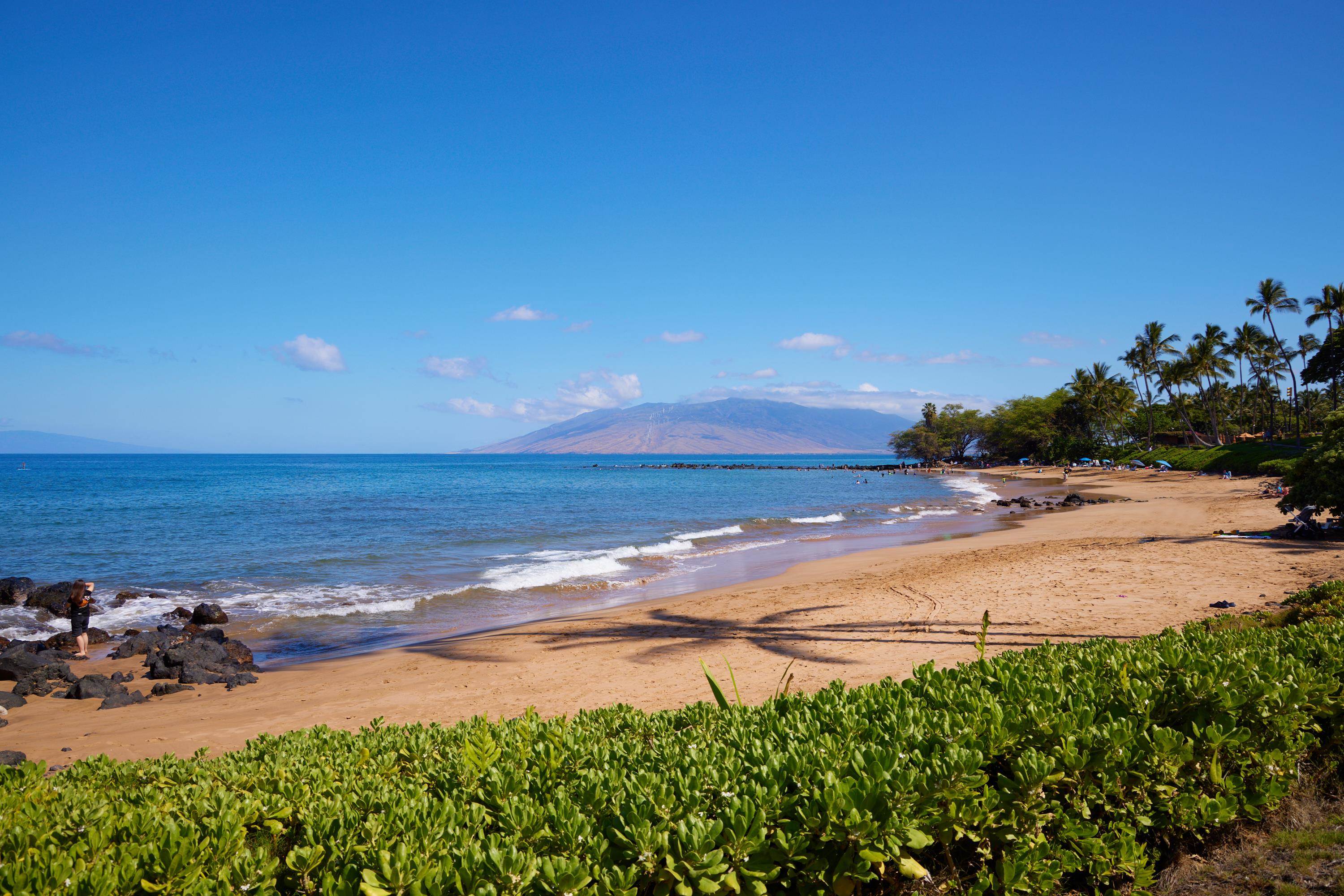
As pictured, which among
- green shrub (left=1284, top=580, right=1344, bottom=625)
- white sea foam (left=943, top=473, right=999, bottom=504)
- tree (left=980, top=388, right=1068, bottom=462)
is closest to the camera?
green shrub (left=1284, top=580, right=1344, bottom=625)

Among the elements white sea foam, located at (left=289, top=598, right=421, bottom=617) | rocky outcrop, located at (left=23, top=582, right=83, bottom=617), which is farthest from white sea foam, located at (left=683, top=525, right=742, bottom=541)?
rocky outcrop, located at (left=23, top=582, right=83, bottom=617)

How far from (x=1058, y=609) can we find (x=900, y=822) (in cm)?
967

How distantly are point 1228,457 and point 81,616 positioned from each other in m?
65.5

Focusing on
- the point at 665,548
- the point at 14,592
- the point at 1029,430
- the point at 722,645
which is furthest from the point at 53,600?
the point at 1029,430

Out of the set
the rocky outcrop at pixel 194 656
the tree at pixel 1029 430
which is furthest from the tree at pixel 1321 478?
the tree at pixel 1029 430

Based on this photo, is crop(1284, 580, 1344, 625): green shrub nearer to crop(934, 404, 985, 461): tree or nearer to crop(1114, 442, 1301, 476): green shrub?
crop(1114, 442, 1301, 476): green shrub

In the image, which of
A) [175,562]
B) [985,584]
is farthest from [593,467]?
[985,584]

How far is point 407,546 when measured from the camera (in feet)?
84.7

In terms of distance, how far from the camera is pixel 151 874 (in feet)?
7.00

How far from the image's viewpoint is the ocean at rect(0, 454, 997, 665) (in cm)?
1534

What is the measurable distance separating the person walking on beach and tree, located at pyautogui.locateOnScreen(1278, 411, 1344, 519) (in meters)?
23.7

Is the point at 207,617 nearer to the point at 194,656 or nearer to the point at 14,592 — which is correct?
the point at 194,656

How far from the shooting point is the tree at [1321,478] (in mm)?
A: 14148

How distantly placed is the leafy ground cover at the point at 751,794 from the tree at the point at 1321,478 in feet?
45.0
